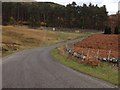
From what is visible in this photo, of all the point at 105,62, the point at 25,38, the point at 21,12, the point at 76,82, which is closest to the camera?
the point at 76,82

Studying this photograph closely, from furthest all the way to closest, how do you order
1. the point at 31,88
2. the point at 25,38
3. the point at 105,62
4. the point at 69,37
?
1. the point at 69,37
2. the point at 25,38
3. the point at 105,62
4. the point at 31,88

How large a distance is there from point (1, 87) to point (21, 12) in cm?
14173

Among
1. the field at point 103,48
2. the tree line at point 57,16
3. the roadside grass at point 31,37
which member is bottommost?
the roadside grass at point 31,37

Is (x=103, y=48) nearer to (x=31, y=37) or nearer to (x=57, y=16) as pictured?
(x=31, y=37)

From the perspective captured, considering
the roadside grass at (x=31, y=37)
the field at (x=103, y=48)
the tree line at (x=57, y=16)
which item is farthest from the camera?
the tree line at (x=57, y=16)

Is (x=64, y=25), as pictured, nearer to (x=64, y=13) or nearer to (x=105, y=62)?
(x=64, y=13)

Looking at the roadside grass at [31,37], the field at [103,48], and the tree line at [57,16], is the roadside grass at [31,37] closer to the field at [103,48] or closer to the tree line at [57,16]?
the tree line at [57,16]

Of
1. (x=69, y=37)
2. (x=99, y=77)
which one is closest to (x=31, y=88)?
(x=99, y=77)

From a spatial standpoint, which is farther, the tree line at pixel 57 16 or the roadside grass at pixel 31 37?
the tree line at pixel 57 16

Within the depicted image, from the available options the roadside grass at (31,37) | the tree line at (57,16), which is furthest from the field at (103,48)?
the tree line at (57,16)

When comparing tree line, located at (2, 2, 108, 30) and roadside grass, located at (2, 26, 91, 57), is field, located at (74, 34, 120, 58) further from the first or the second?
tree line, located at (2, 2, 108, 30)

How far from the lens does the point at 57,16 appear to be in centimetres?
14962

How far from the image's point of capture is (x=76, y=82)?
1831 cm

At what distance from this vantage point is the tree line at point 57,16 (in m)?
144
